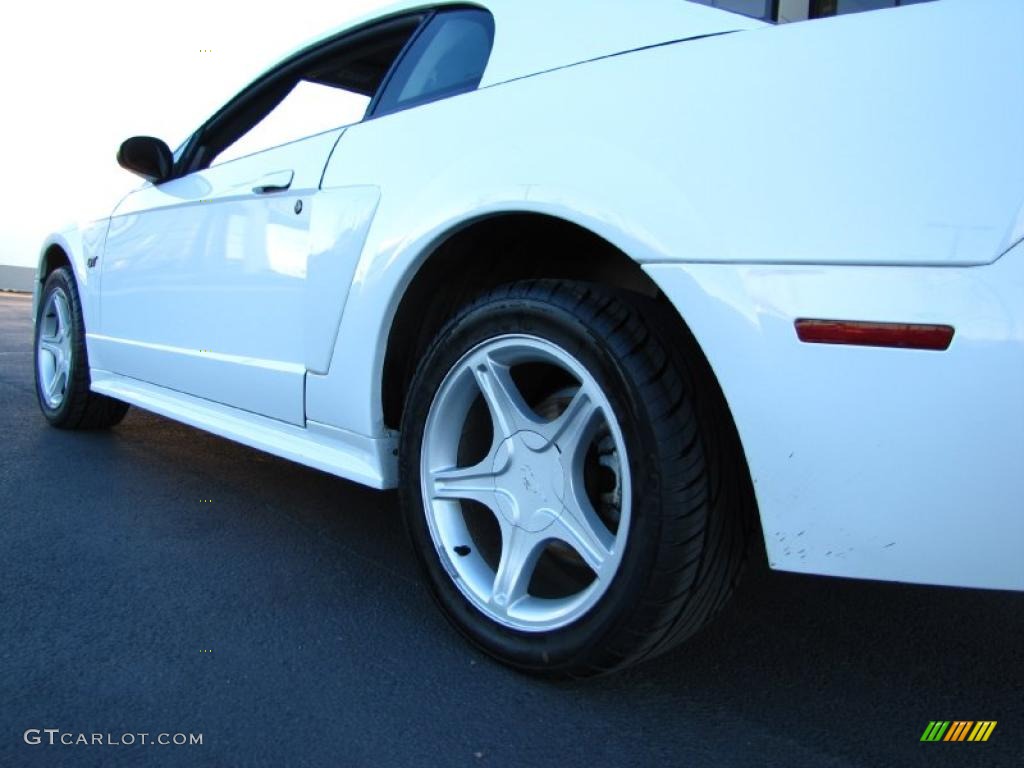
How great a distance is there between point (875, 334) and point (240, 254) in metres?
1.90

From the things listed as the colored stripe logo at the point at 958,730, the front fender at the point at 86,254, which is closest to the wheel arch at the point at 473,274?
the colored stripe logo at the point at 958,730

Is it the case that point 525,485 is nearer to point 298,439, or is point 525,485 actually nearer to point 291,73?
point 298,439

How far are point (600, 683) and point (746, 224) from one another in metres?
0.98

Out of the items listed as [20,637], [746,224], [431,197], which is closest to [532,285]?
[431,197]

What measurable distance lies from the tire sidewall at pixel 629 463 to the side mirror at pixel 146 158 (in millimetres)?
1962

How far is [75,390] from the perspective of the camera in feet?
12.6

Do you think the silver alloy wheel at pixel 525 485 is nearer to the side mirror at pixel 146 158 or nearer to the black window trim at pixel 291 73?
the black window trim at pixel 291 73

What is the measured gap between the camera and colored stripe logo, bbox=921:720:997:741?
1521 millimetres

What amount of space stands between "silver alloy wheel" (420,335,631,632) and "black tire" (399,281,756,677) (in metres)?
0.04

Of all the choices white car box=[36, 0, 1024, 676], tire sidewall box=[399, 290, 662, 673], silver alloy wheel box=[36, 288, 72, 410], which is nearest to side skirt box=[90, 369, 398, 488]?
white car box=[36, 0, 1024, 676]

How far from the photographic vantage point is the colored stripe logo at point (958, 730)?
59.9 inches

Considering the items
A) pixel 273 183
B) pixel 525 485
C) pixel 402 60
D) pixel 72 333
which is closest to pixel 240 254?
pixel 273 183

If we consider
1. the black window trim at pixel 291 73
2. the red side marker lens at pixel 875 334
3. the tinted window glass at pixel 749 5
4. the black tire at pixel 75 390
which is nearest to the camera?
the red side marker lens at pixel 875 334

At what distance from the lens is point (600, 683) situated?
1.69 metres
